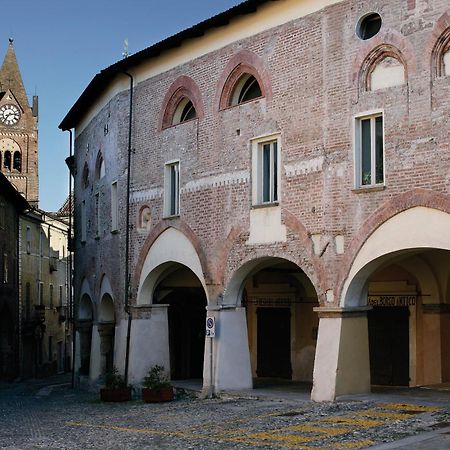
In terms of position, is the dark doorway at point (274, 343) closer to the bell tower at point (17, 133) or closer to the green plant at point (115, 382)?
the green plant at point (115, 382)

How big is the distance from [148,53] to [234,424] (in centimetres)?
1103

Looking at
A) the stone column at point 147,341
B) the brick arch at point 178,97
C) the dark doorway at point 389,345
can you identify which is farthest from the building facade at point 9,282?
the dark doorway at point 389,345

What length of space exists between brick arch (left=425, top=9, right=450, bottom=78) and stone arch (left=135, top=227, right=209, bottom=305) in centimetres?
768

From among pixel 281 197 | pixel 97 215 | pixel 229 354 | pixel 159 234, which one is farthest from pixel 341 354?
pixel 97 215

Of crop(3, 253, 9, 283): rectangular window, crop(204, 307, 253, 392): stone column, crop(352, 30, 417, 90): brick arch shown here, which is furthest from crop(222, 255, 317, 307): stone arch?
crop(3, 253, 9, 283): rectangular window

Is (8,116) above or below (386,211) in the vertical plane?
above

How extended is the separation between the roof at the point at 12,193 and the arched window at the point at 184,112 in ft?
49.2

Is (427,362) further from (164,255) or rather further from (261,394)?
(164,255)

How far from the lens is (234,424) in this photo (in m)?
14.4

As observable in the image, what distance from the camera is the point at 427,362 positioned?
65.0 feet

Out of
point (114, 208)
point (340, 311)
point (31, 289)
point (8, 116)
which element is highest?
point (8, 116)

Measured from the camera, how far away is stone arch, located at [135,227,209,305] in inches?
806

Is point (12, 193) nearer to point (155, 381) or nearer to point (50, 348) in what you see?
point (50, 348)

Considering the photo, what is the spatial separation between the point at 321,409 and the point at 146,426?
10.6 ft
